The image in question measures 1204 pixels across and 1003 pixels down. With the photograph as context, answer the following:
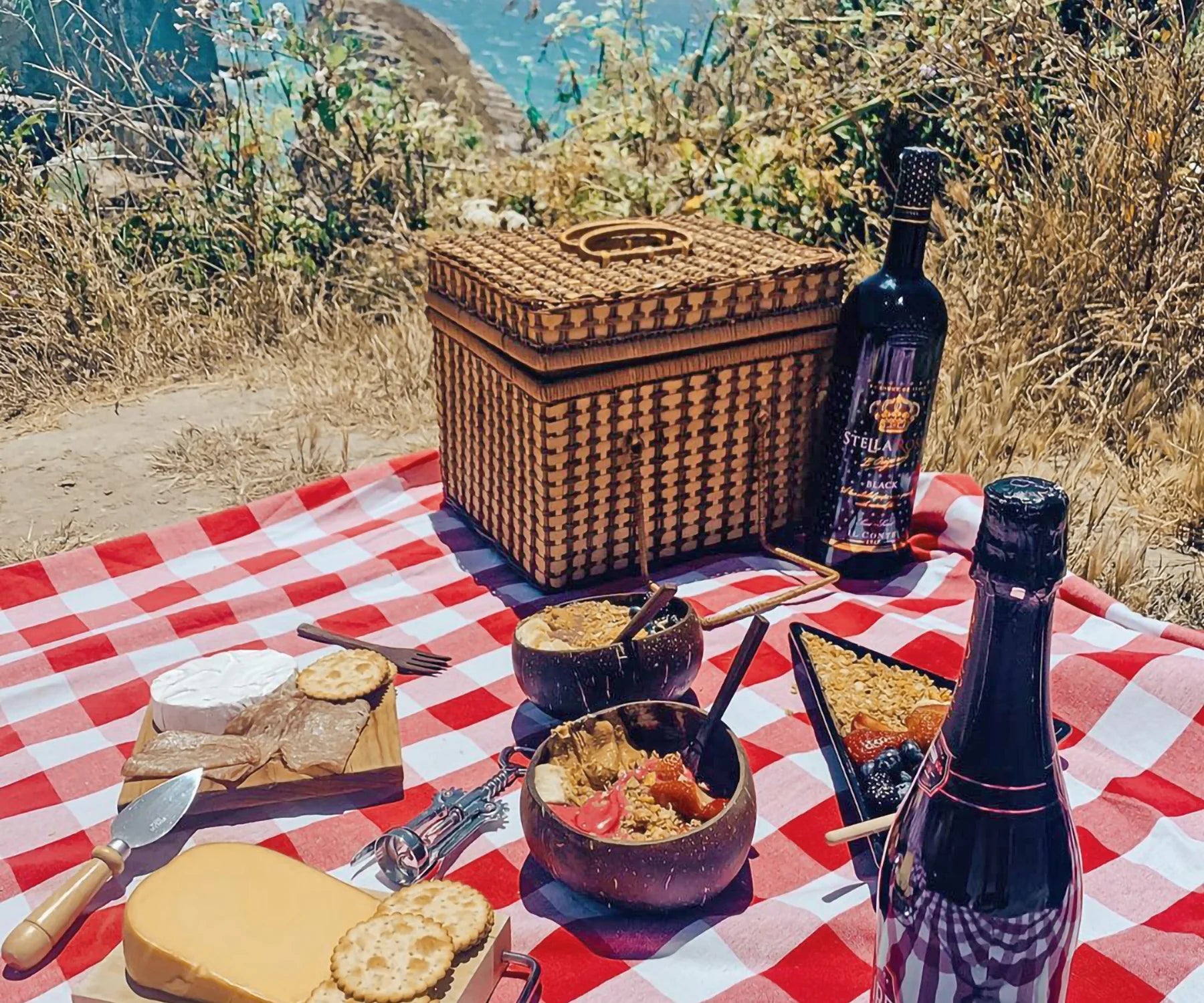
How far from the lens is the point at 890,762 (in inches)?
50.4

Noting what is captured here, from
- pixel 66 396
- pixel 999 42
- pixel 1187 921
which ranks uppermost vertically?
pixel 999 42

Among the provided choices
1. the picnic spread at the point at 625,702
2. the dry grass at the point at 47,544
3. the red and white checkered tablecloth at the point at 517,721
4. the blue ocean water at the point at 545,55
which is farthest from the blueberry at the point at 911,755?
the blue ocean water at the point at 545,55

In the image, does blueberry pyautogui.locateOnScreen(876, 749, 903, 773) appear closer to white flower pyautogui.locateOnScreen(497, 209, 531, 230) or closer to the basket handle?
the basket handle

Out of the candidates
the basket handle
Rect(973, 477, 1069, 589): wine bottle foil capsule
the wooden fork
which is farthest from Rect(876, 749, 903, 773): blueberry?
the basket handle

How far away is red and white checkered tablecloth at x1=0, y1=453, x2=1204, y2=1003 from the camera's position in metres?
1.16

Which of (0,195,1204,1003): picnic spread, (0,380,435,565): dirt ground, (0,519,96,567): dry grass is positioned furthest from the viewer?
(0,380,435,565): dirt ground

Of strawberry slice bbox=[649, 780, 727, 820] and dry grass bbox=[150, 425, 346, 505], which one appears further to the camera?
dry grass bbox=[150, 425, 346, 505]

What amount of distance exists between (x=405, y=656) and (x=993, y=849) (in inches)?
38.8

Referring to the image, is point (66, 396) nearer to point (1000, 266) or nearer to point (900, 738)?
point (1000, 266)

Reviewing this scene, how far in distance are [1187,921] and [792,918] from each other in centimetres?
42

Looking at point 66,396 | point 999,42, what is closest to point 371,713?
point 66,396

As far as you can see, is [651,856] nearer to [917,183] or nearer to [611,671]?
[611,671]

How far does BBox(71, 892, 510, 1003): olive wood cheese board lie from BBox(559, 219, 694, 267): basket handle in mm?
1179

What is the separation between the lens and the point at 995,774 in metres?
0.91
